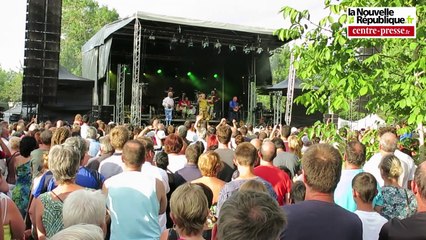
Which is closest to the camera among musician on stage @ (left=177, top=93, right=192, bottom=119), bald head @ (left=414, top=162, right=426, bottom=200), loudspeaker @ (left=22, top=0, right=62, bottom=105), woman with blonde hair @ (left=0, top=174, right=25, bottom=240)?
bald head @ (left=414, top=162, right=426, bottom=200)

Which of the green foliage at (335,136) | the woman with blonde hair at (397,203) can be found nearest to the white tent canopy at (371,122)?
the green foliage at (335,136)

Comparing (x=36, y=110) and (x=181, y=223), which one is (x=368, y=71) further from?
(x=36, y=110)

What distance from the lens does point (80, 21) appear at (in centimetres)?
5597

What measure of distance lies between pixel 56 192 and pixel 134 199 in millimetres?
529

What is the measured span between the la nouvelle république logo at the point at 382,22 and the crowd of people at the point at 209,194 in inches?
41.2

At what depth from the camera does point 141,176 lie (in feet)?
10.9

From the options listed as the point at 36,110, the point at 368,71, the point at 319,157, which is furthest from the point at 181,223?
the point at 36,110

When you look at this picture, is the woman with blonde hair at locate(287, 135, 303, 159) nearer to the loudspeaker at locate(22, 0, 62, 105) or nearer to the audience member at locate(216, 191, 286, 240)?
the audience member at locate(216, 191, 286, 240)

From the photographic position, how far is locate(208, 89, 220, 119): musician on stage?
19734mm

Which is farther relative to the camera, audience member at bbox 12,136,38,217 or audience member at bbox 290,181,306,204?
audience member at bbox 12,136,38,217

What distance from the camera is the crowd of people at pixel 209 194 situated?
2.20 meters

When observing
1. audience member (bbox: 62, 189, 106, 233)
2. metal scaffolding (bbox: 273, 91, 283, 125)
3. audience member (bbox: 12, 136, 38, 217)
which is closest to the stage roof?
metal scaffolding (bbox: 273, 91, 283, 125)

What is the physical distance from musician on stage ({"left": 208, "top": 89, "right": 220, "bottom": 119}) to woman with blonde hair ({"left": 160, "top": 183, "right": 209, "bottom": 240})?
1737 centimetres

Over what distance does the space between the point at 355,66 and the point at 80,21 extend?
181 feet
